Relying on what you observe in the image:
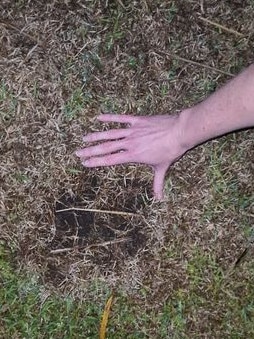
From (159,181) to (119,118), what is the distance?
29 cm

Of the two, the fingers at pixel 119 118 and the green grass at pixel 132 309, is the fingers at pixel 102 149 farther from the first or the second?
the green grass at pixel 132 309

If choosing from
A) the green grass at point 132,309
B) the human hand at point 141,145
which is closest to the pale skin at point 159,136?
the human hand at point 141,145

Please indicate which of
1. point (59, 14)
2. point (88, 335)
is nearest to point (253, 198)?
point (88, 335)

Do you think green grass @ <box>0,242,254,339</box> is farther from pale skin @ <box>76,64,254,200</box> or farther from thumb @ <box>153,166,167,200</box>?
pale skin @ <box>76,64,254,200</box>

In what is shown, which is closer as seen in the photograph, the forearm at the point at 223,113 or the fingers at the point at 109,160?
the forearm at the point at 223,113

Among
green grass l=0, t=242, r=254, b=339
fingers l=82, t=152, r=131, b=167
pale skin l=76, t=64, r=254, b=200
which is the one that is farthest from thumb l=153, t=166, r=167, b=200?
green grass l=0, t=242, r=254, b=339

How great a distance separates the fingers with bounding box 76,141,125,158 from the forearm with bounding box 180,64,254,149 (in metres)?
0.25

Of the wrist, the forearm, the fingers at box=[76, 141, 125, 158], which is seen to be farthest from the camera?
the fingers at box=[76, 141, 125, 158]

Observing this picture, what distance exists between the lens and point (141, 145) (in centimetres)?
242

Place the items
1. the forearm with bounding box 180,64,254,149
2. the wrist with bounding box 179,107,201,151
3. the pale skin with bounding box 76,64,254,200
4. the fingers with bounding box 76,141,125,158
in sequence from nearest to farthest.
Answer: the forearm with bounding box 180,64,254,149 → the pale skin with bounding box 76,64,254,200 → the wrist with bounding box 179,107,201,151 → the fingers with bounding box 76,141,125,158

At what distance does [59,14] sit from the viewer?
8.33 feet

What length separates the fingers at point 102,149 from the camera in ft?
8.03

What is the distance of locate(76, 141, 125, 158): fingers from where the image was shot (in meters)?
2.45

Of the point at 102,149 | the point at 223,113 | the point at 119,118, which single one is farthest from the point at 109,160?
the point at 223,113
